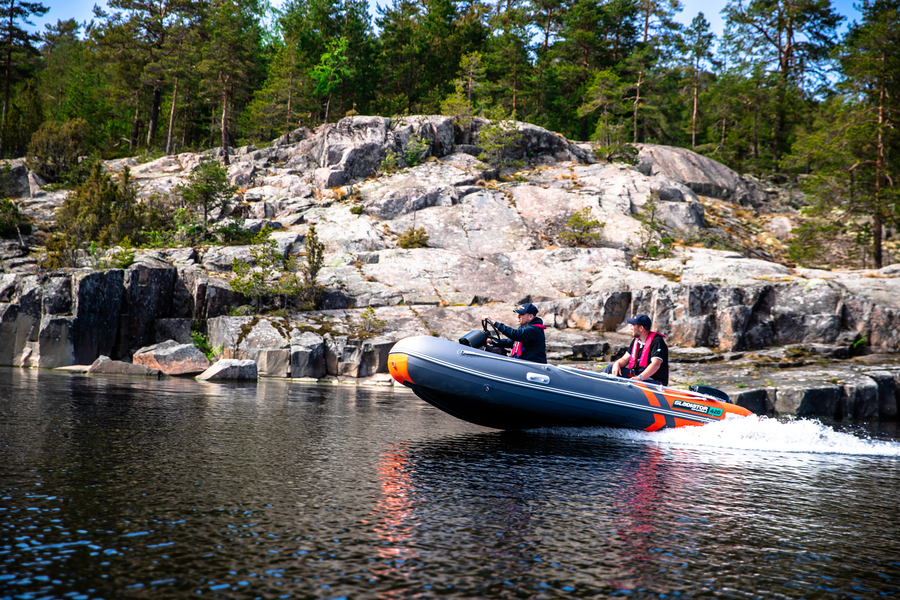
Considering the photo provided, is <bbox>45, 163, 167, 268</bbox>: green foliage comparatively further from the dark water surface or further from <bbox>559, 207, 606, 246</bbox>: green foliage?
<bbox>559, 207, 606, 246</bbox>: green foliage

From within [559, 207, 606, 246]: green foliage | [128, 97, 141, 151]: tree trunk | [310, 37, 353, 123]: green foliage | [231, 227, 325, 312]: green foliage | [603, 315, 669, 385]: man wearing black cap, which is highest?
[310, 37, 353, 123]: green foliage

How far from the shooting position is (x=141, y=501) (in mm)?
4562

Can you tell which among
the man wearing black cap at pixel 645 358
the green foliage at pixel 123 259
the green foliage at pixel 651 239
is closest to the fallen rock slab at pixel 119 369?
the green foliage at pixel 123 259

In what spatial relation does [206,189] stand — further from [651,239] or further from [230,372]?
[651,239]

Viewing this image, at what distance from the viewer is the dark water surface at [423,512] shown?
325 centimetres

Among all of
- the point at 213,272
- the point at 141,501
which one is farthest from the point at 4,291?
the point at 141,501

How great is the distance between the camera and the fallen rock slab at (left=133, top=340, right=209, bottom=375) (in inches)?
698

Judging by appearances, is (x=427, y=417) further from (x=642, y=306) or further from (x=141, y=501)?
(x=642, y=306)

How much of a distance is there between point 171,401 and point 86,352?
954cm

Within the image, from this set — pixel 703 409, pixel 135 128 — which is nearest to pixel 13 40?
pixel 135 128

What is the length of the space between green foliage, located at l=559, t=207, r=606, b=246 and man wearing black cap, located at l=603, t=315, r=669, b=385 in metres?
17.0

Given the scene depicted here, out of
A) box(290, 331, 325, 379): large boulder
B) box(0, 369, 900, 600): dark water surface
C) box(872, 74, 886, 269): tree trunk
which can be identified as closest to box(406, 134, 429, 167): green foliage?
box(290, 331, 325, 379): large boulder

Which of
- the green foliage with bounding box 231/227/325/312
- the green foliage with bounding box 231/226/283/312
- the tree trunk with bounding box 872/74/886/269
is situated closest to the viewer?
the green foliage with bounding box 231/226/283/312

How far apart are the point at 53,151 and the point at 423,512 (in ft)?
129
